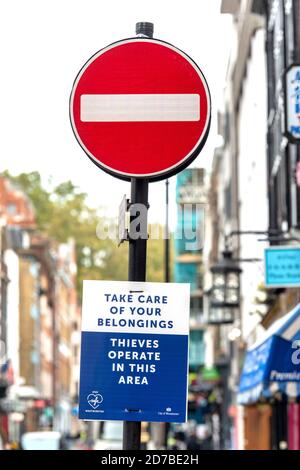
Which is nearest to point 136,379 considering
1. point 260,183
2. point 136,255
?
point 136,255

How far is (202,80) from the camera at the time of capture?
5812mm


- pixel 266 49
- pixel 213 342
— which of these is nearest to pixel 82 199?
pixel 213 342

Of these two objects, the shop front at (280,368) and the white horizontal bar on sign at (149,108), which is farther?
the shop front at (280,368)

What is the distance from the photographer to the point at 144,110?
575 cm

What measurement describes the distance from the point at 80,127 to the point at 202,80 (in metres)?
0.54

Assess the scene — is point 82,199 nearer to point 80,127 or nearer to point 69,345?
point 69,345

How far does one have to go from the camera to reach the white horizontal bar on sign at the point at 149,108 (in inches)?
226

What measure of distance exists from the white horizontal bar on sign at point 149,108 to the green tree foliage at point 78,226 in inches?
3810

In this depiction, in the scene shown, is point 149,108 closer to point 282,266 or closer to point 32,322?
point 282,266

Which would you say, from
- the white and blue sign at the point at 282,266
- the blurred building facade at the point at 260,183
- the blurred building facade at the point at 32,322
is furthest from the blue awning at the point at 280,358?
the blurred building facade at the point at 32,322

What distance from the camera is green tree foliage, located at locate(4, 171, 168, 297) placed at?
106 m

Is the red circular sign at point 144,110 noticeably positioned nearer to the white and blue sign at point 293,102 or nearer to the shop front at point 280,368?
the shop front at point 280,368

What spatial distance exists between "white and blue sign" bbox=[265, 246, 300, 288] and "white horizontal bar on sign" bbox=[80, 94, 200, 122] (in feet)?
51.7

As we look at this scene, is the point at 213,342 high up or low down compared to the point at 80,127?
up
